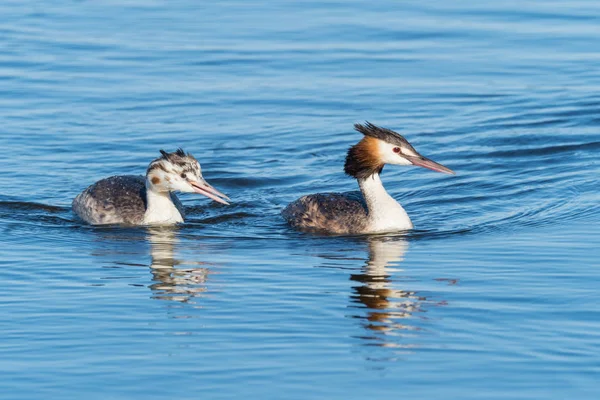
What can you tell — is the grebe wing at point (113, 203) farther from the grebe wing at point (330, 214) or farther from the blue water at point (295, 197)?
the grebe wing at point (330, 214)

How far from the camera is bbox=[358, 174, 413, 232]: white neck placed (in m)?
13.4

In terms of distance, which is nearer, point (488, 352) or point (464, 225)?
point (488, 352)

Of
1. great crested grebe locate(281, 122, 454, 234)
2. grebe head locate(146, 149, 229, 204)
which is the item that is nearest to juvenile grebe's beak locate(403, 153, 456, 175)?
great crested grebe locate(281, 122, 454, 234)

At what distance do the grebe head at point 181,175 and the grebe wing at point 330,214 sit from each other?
81 centimetres

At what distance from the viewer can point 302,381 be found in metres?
8.25

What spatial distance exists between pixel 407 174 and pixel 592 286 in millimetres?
5870

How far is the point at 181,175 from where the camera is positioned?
44.5 feet

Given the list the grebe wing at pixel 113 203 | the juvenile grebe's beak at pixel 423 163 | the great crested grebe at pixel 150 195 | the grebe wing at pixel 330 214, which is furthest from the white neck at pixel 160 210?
the juvenile grebe's beak at pixel 423 163

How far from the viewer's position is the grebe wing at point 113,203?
14062 mm

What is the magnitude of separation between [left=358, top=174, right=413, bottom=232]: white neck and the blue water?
0.23 meters

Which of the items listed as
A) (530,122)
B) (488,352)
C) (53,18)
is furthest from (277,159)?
(53,18)

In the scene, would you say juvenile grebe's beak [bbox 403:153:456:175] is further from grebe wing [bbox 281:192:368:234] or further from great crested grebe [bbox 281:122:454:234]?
grebe wing [bbox 281:192:368:234]

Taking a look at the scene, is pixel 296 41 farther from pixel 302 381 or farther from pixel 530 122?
pixel 302 381

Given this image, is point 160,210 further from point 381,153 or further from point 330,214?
point 381,153
